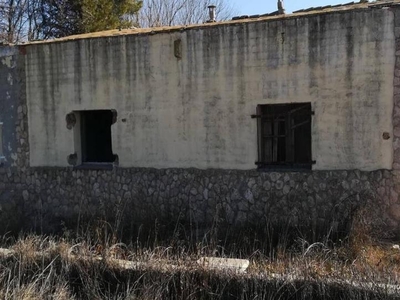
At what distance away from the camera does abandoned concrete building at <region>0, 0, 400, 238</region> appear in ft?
29.2

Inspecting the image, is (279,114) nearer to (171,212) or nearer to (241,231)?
(241,231)

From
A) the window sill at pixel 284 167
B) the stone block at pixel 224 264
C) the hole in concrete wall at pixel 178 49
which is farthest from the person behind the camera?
the hole in concrete wall at pixel 178 49

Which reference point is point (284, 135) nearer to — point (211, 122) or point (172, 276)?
point (211, 122)

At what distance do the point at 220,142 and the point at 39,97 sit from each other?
4.92m

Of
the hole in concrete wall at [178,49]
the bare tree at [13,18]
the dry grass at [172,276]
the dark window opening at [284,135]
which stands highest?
the bare tree at [13,18]

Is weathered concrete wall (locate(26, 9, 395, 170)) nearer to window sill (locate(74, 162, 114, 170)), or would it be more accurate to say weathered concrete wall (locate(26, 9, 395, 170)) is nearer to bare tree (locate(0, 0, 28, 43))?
window sill (locate(74, 162, 114, 170))

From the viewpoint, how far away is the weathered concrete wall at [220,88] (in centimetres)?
888

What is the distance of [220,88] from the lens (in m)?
10.2

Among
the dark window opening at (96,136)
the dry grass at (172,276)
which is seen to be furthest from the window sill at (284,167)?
the dark window opening at (96,136)

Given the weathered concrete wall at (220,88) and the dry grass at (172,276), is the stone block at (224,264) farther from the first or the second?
the weathered concrete wall at (220,88)

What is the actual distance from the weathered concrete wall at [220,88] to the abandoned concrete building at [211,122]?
23 mm

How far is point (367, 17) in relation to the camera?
345 inches

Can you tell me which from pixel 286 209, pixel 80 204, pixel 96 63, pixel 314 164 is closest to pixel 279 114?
pixel 314 164

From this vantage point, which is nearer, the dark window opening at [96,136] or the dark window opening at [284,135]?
the dark window opening at [284,135]
